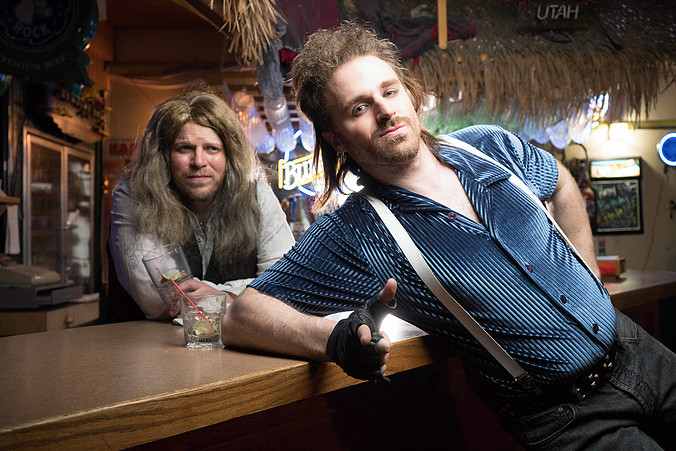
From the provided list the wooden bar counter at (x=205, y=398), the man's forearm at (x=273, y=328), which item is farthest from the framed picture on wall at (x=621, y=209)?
the man's forearm at (x=273, y=328)

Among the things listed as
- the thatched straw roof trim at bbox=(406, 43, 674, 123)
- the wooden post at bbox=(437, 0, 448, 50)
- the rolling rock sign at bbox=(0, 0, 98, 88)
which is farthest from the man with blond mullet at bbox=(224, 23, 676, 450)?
the rolling rock sign at bbox=(0, 0, 98, 88)

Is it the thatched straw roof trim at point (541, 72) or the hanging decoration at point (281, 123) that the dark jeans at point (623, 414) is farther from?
the hanging decoration at point (281, 123)

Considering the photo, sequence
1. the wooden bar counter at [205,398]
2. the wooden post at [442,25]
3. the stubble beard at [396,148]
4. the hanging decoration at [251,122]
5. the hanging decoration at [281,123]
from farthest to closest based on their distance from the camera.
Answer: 1. the hanging decoration at [251,122]
2. the hanging decoration at [281,123]
3. the wooden post at [442,25]
4. the stubble beard at [396,148]
5. the wooden bar counter at [205,398]

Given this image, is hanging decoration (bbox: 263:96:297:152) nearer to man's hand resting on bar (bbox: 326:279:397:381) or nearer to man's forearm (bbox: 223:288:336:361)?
man's forearm (bbox: 223:288:336:361)

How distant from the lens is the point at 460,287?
1371 mm

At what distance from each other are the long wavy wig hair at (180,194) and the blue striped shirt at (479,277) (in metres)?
0.68

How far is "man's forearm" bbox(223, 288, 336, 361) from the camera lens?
4.15 ft

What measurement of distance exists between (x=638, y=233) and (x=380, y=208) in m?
7.74

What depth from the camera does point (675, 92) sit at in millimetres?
7938

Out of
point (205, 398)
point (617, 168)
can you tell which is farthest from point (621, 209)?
point (205, 398)

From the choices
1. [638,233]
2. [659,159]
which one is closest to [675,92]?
[659,159]

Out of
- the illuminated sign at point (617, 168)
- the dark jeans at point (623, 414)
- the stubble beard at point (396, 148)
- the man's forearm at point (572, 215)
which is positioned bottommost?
the dark jeans at point (623, 414)

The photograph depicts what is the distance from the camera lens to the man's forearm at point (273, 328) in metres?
1.26

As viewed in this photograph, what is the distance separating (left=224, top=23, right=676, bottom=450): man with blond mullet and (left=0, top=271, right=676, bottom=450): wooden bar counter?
0.12 m
